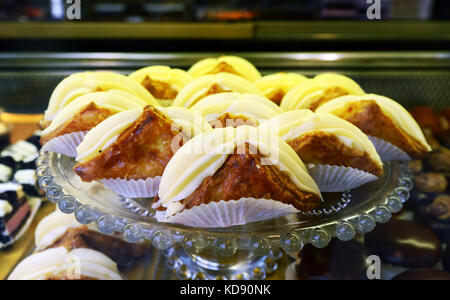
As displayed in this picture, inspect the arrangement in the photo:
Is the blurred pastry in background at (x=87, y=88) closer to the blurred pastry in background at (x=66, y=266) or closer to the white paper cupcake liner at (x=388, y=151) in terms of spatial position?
the blurred pastry in background at (x=66, y=266)

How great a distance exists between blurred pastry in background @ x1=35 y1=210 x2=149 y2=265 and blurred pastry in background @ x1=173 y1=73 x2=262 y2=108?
1.60ft

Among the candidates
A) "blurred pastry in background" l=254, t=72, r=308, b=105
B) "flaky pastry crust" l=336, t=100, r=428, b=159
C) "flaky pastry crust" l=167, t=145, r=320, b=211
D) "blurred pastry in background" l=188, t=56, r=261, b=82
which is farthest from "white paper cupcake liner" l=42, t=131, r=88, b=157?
"flaky pastry crust" l=336, t=100, r=428, b=159

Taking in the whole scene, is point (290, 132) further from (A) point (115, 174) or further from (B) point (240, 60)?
(B) point (240, 60)

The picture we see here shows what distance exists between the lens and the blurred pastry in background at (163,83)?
1.52 m

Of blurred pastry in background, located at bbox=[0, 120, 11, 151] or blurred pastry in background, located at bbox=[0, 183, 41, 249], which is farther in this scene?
blurred pastry in background, located at bbox=[0, 120, 11, 151]

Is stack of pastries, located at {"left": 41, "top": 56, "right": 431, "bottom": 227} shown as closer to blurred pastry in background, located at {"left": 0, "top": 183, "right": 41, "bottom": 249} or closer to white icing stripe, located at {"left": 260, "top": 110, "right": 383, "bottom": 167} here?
white icing stripe, located at {"left": 260, "top": 110, "right": 383, "bottom": 167}

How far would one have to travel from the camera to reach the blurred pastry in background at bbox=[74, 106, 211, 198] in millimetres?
1055

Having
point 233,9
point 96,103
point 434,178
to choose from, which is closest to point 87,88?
point 96,103

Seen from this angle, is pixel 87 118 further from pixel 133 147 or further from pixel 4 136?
pixel 4 136

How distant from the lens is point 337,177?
3.64 feet

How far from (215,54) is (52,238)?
103 cm

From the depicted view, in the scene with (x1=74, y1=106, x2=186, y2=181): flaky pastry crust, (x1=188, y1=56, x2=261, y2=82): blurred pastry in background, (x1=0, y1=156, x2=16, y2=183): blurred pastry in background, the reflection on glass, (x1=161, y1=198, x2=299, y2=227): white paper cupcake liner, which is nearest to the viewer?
(x1=161, y1=198, x2=299, y2=227): white paper cupcake liner

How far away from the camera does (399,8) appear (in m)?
3.20

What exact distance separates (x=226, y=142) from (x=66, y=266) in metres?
0.57
